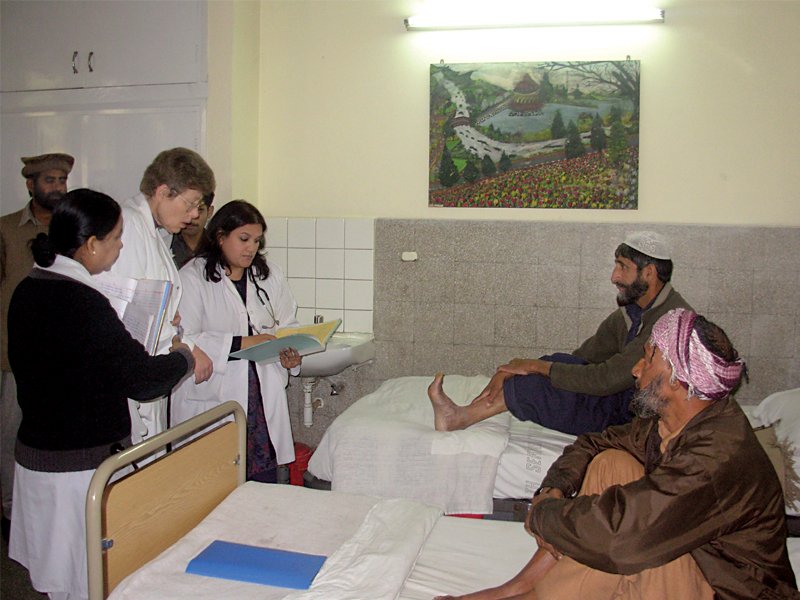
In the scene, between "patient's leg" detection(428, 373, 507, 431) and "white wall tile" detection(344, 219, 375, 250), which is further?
"white wall tile" detection(344, 219, 375, 250)

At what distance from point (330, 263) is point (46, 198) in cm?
157

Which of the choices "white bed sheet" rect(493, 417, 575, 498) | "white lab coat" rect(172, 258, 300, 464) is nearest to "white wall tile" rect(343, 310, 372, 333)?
"white lab coat" rect(172, 258, 300, 464)

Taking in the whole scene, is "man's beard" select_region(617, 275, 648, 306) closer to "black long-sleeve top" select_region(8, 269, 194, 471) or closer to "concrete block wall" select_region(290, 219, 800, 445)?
"concrete block wall" select_region(290, 219, 800, 445)

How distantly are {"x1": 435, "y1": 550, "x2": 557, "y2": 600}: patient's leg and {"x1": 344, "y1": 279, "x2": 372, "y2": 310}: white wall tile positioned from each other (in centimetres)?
235

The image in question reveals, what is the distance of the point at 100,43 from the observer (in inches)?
155

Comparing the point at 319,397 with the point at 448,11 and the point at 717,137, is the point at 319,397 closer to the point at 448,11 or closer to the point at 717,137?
the point at 448,11

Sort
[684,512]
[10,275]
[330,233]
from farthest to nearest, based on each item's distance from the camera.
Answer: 1. [330,233]
2. [10,275]
3. [684,512]

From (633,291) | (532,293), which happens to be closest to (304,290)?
Result: (532,293)

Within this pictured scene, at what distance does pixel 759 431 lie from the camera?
2668mm

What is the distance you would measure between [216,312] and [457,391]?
120cm

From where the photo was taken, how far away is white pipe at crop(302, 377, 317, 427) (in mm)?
3883

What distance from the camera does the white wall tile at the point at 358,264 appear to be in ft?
13.1

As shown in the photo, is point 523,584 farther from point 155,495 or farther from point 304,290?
point 304,290

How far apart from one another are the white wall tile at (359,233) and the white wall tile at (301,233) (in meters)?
0.21
